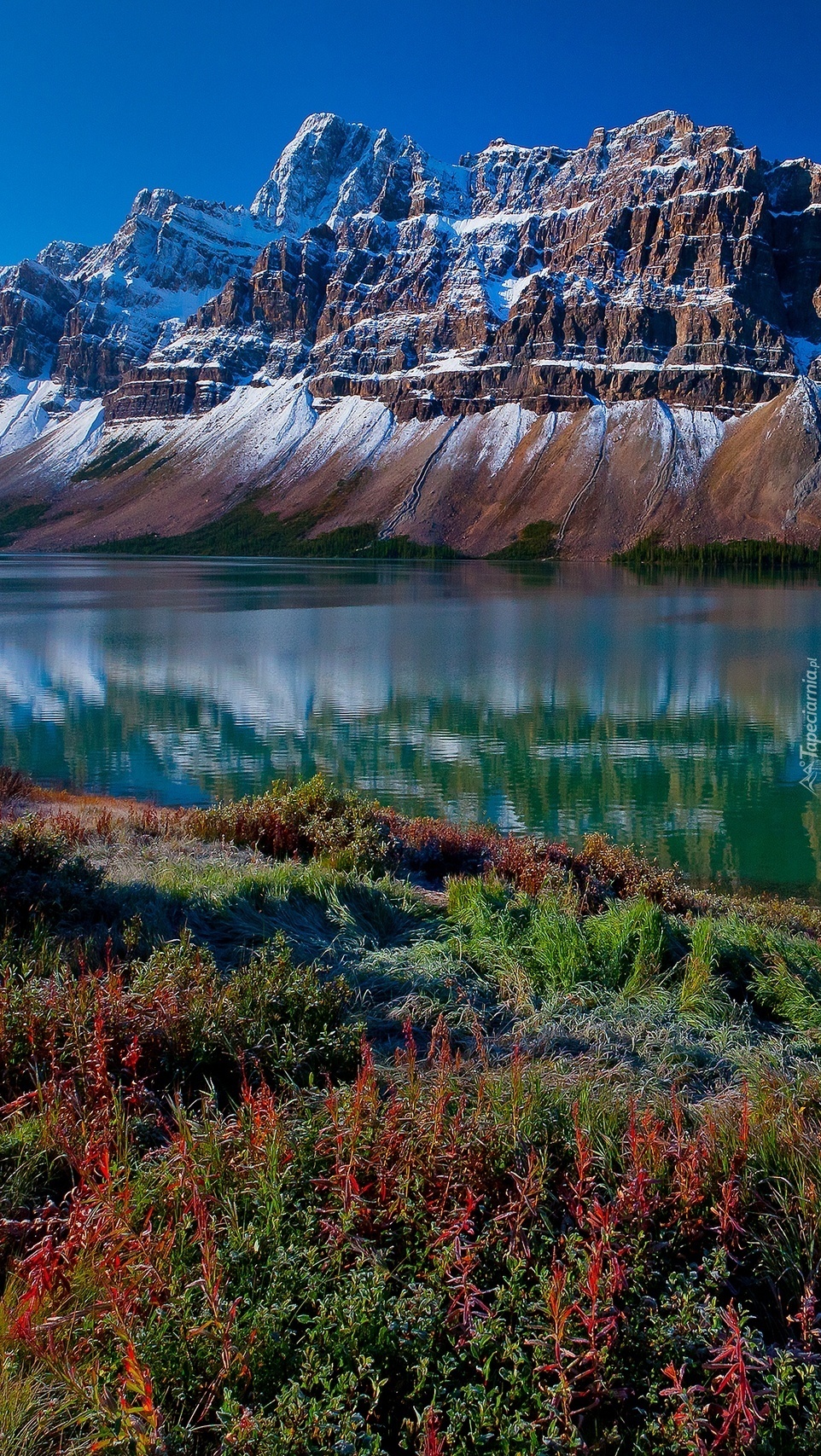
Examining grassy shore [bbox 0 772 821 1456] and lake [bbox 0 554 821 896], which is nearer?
grassy shore [bbox 0 772 821 1456]

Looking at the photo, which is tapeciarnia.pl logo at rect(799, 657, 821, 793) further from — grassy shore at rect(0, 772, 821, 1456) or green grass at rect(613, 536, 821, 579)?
green grass at rect(613, 536, 821, 579)

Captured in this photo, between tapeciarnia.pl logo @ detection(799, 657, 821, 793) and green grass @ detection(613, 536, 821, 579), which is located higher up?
green grass @ detection(613, 536, 821, 579)

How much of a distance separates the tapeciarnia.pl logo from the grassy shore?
69.9ft

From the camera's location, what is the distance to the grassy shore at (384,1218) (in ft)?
8.96

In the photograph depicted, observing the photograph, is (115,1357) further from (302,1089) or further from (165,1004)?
(165,1004)

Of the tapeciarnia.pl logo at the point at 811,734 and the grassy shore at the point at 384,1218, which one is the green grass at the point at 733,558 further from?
the grassy shore at the point at 384,1218

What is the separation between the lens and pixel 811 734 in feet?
100.0

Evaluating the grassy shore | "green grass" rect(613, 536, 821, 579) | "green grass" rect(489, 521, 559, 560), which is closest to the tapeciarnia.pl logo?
the grassy shore

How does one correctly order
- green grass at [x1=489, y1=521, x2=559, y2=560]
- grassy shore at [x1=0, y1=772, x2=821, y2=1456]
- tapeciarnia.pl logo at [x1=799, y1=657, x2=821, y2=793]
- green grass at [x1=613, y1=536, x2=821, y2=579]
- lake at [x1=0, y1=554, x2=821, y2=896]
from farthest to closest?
green grass at [x1=489, y1=521, x2=559, y2=560] → green grass at [x1=613, y1=536, x2=821, y2=579] → tapeciarnia.pl logo at [x1=799, y1=657, x2=821, y2=793] → lake at [x1=0, y1=554, x2=821, y2=896] → grassy shore at [x1=0, y1=772, x2=821, y2=1456]

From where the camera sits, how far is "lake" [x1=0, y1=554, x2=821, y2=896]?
22609 millimetres

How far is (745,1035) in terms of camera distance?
6.28 m

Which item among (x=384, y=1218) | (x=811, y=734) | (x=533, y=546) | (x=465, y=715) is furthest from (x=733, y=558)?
(x=384, y=1218)

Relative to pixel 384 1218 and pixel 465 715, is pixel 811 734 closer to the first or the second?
pixel 465 715

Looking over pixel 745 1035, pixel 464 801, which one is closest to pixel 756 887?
pixel 464 801
